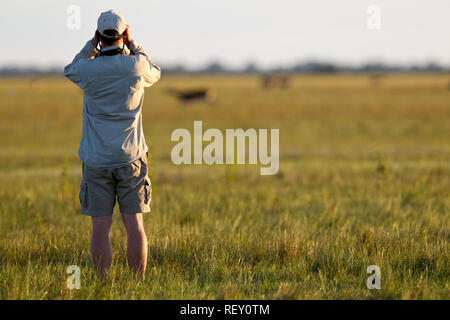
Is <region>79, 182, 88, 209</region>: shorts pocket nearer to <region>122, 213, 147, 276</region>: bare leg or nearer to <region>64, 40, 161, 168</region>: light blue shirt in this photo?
<region>64, 40, 161, 168</region>: light blue shirt

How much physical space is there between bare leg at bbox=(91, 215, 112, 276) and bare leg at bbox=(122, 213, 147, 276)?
0.49 feet

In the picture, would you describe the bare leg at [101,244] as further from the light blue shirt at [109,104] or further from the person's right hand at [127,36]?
the person's right hand at [127,36]

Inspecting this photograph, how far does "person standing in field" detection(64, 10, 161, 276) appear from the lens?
155 inches

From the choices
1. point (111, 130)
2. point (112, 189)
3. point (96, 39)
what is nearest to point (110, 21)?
point (96, 39)

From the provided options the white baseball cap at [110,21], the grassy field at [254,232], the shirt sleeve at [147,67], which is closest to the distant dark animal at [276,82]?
the grassy field at [254,232]

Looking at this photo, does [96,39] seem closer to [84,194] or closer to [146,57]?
[146,57]

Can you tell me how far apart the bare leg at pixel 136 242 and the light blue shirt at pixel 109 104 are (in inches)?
17.5

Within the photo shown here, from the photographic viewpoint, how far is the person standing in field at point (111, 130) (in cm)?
394

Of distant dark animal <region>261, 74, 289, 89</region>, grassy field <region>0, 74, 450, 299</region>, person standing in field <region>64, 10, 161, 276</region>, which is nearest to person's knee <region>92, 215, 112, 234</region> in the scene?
person standing in field <region>64, 10, 161, 276</region>

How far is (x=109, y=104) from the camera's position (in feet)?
13.1

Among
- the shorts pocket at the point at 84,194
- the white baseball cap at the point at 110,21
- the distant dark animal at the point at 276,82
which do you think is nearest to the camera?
the white baseball cap at the point at 110,21
